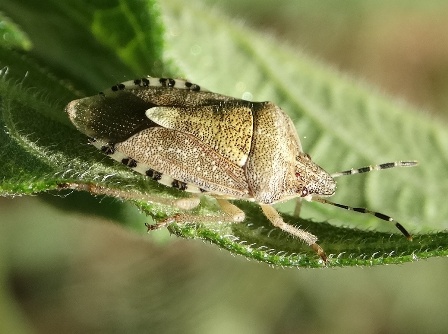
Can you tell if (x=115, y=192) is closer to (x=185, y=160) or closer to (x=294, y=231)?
(x=185, y=160)

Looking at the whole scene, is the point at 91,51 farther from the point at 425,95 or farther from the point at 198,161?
the point at 425,95

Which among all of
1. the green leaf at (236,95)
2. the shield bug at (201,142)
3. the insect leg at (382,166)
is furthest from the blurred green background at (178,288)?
the shield bug at (201,142)

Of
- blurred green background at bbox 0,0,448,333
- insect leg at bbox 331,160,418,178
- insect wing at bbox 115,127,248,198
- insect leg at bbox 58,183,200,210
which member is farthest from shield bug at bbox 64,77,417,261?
blurred green background at bbox 0,0,448,333

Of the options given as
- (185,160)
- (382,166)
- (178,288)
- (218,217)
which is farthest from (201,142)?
(178,288)

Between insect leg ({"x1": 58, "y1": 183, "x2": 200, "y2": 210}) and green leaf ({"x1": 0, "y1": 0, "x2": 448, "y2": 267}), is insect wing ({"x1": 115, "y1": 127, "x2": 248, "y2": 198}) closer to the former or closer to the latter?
green leaf ({"x1": 0, "y1": 0, "x2": 448, "y2": 267})

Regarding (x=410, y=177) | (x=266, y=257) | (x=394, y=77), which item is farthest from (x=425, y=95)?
(x=266, y=257)

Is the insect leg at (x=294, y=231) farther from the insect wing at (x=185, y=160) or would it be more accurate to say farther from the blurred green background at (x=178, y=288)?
the blurred green background at (x=178, y=288)

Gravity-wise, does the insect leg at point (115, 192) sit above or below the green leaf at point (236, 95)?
below

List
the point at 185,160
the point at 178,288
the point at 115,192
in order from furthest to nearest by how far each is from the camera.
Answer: the point at 178,288 → the point at 185,160 → the point at 115,192
